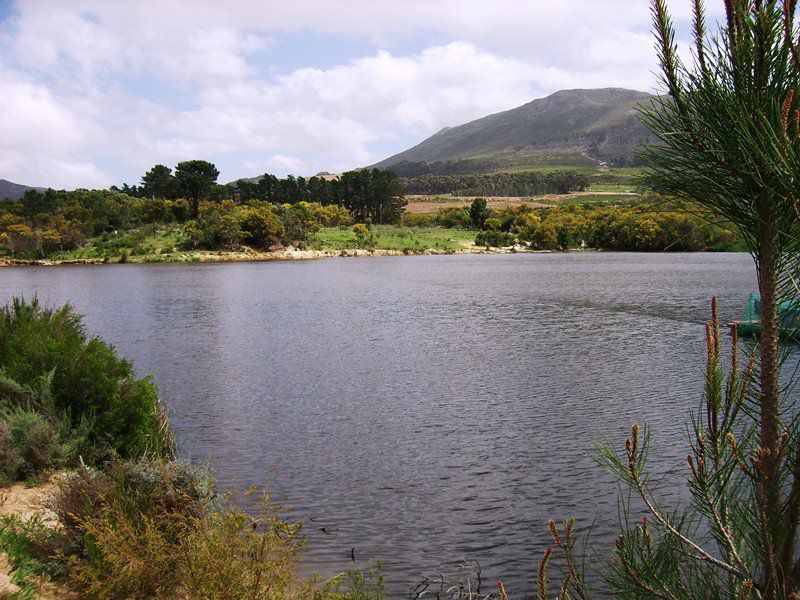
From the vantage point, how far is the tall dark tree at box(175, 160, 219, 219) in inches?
4085

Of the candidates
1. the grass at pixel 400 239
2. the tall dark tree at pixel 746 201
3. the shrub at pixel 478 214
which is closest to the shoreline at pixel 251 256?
the grass at pixel 400 239

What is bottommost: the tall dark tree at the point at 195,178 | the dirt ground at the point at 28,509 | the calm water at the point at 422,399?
the calm water at the point at 422,399

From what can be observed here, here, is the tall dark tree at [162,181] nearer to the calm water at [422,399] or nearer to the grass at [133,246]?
the grass at [133,246]

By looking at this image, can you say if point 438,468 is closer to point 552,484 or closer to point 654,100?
point 552,484

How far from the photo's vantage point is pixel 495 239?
372 feet

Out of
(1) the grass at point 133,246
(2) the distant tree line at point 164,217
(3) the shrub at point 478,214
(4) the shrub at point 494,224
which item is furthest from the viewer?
(3) the shrub at point 478,214

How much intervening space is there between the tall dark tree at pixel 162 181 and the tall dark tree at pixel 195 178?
1938 millimetres

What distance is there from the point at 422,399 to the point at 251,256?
7755 centimetres

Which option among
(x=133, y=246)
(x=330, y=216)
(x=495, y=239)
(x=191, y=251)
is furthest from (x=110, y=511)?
(x=330, y=216)

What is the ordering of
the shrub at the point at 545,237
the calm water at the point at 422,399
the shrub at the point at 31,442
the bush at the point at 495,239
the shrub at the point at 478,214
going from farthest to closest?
the shrub at the point at 478,214 < the bush at the point at 495,239 < the shrub at the point at 545,237 < the calm water at the point at 422,399 < the shrub at the point at 31,442

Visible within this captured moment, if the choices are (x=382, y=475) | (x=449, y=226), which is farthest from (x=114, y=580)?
(x=449, y=226)

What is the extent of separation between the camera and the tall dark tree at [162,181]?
10806 cm

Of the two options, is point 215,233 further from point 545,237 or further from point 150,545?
point 150,545

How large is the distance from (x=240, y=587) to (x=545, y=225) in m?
110
